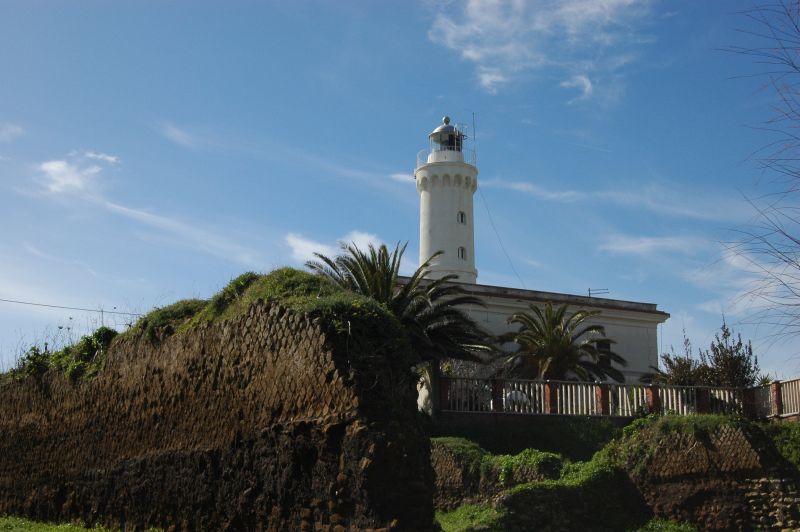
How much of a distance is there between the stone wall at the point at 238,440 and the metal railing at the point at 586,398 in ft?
36.3

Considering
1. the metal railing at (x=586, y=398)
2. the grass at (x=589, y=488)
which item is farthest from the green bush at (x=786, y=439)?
the metal railing at (x=586, y=398)

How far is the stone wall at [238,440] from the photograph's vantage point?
10.6 m

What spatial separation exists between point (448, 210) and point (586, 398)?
22.4m

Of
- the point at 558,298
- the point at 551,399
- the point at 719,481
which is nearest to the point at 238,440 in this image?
the point at 719,481

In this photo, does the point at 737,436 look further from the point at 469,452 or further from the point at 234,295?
the point at 234,295

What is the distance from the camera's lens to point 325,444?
426 inches

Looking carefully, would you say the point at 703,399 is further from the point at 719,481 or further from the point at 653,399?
the point at 719,481

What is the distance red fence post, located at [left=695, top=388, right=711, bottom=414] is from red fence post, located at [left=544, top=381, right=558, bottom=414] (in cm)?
361

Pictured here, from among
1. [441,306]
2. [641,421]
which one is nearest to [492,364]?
[441,306]

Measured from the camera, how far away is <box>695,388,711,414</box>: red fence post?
2306 centimetres

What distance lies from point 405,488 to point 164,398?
5.19m

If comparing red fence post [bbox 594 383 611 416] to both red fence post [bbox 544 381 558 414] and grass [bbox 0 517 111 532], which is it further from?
grass [bbox 0 517 111 532]

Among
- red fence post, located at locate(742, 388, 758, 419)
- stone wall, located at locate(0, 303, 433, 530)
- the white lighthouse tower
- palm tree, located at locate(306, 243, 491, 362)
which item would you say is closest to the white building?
the white lighthouse tower

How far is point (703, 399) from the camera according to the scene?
914 inches
